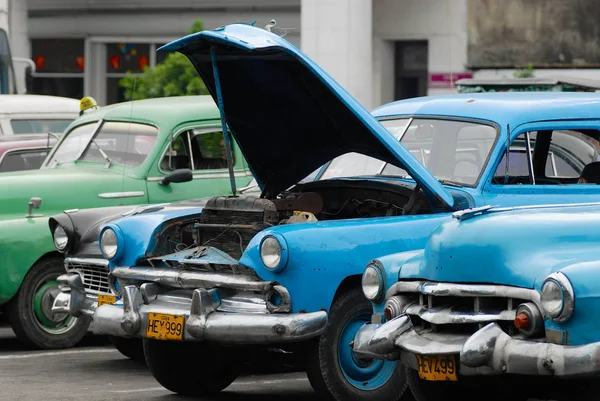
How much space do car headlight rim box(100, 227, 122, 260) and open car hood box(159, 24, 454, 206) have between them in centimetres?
102

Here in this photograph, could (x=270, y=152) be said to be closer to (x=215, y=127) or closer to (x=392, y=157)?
(x=392, y=157)

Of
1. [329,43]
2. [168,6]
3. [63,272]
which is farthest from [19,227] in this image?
[168,6]

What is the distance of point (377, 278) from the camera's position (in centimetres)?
662

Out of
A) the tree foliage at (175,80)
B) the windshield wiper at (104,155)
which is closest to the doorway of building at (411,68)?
the tree foliage at (175,80)

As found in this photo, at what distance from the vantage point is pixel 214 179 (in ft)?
36.9

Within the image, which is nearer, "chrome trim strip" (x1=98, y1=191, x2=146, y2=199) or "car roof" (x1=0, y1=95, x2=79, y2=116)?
"chrome trim strip" (x1=98, y1=191, x2=146, y2=199)

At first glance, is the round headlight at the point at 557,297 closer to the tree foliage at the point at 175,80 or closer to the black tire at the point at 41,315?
the black tire at the point at 41,315

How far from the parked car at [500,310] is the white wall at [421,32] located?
1838 centimetres

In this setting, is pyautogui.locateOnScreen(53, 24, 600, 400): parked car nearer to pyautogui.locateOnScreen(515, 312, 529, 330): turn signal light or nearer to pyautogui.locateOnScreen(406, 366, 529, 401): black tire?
pyautogui.locateOnScreen(406, 366, 529, 401): black tire

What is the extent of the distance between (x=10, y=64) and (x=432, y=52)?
8.21m

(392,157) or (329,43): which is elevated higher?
(329,43)

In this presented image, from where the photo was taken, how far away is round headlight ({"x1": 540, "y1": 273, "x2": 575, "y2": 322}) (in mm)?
5254

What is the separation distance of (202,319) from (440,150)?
2.03 meters

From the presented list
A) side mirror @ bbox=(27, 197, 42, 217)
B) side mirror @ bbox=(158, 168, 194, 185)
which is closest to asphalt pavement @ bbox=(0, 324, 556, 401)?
side mirror @ bbox=(27, 197, 42, 217)
